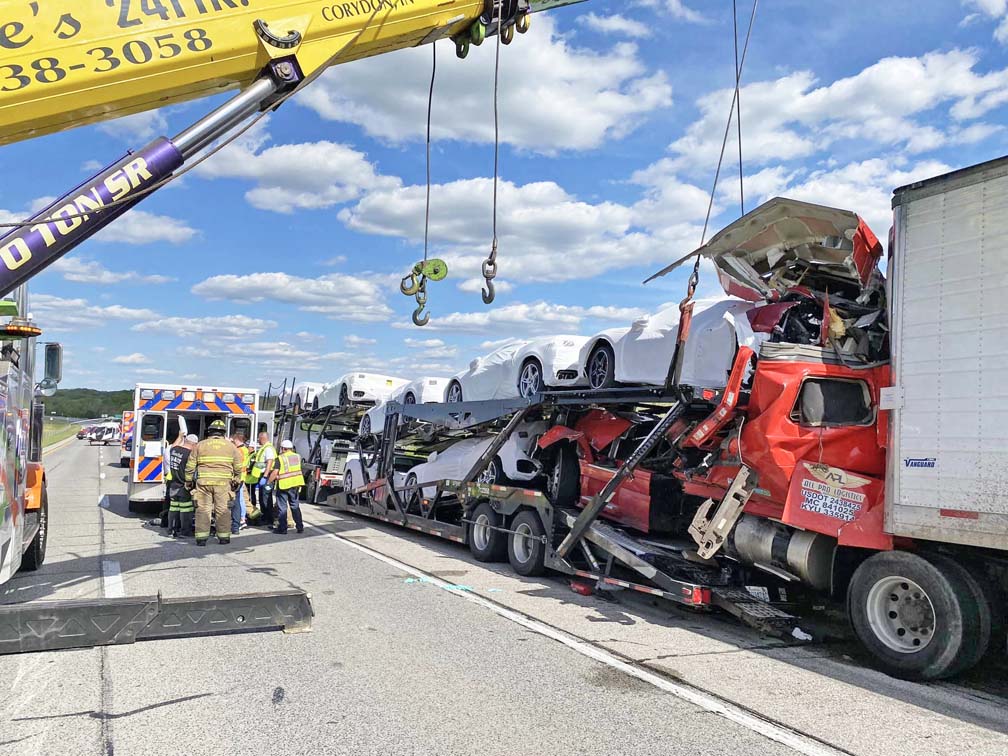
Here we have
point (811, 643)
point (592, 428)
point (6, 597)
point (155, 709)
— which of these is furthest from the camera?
point (592, 428)

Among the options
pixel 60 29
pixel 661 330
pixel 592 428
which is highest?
pixel 60 29

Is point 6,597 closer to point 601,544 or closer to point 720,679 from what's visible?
point 601,544

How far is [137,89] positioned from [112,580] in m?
5.52

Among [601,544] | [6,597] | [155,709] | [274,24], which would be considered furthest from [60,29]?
[601,544]

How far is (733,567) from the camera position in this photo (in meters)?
7.68

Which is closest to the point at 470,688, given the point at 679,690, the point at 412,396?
the point at 679,690

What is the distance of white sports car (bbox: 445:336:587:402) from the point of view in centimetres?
988

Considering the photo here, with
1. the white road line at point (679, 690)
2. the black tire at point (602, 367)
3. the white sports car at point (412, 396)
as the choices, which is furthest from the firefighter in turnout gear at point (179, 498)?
the black tire at point (602, 367)

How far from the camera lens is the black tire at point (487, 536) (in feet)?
33.1

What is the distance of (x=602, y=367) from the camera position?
30.6 ft

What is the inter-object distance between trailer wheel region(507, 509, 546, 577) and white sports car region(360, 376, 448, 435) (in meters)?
4.25

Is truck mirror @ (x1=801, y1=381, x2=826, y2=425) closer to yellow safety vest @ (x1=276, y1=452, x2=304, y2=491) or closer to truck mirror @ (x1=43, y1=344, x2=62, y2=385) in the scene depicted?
truck mirror @ (x1=43, y1=344, x2=62, y2=385)

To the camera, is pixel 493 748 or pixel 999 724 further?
pixel 999 724

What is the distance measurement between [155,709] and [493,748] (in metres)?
1.95
